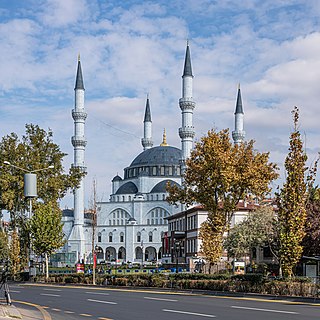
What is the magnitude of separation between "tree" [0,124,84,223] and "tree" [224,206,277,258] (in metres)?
15.2

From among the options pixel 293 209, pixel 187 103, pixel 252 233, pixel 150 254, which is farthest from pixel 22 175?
pixel 150 254

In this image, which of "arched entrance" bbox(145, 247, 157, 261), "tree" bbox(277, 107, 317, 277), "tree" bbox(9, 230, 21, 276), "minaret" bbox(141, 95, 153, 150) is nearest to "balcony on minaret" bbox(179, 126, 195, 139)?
"arched entrance" bbox(145, 247, 157, 261)

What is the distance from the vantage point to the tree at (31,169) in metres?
50.5

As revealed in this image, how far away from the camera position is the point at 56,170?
53.6 meters

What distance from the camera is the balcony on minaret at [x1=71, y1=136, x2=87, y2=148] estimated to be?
4747 inches

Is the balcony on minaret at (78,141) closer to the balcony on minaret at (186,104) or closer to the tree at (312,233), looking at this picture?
the balcony on minaret at (186,104)

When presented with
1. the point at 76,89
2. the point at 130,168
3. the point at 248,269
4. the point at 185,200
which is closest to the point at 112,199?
the point at 130,168

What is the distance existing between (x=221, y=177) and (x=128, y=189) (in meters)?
123

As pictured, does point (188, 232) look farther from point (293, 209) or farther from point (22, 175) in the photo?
point (293, 209)

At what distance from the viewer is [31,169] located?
51.0m

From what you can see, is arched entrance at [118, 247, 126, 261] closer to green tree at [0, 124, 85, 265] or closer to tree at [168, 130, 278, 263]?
green tree at [0, 124, 85, 265]

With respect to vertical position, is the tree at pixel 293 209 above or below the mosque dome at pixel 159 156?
below

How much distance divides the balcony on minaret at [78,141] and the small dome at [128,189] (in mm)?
37815

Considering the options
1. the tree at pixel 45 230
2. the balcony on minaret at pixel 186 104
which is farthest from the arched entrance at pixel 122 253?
the tree at pixel 45 230
